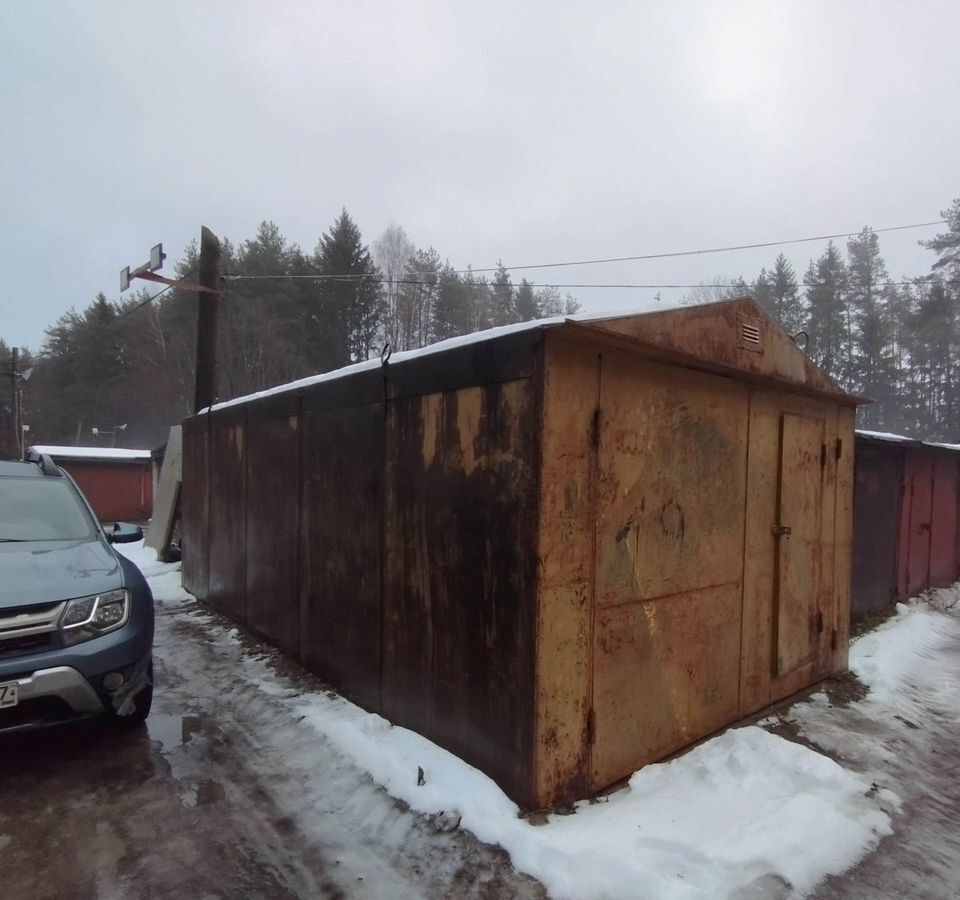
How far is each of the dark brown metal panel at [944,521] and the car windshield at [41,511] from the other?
35.6ft

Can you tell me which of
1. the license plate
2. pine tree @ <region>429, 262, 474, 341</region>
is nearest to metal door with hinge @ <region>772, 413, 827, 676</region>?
the license plate

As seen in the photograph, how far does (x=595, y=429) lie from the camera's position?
10.7 ft

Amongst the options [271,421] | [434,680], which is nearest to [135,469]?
[271,421]

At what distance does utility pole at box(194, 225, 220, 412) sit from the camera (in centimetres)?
1276

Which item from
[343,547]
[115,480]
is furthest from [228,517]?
[115,480]

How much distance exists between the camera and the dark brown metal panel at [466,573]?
3084mm

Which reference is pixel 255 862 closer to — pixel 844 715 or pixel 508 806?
pixel 508 806

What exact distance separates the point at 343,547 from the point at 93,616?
1.65 m

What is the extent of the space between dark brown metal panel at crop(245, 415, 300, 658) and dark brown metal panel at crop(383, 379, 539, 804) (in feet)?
5.59

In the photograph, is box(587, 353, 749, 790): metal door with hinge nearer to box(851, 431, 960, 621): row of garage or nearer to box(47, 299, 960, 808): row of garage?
box(47, 299, 960, 808): row of garage

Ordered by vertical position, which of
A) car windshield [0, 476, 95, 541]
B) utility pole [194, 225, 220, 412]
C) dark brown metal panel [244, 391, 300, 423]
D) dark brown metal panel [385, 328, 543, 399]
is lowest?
car windshield [0, 476, 95, 541]

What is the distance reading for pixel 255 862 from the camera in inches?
111

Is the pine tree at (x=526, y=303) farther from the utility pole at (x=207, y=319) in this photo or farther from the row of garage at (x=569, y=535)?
the row of garage at (x=569, y=535)

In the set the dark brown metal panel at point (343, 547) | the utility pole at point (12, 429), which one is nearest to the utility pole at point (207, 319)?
the dark brown metal panel at point (343, 547)
